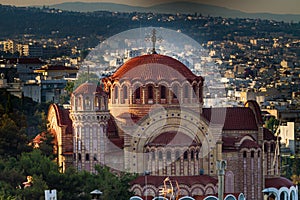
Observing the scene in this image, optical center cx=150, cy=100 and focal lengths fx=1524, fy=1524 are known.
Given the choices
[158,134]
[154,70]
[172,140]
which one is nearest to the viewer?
[172,140]

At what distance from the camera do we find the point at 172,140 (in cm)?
5166

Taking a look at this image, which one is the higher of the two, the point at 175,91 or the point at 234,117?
the point at 175,91

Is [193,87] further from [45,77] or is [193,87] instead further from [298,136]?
[45,77]

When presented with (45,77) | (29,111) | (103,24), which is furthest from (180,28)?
(29,111)

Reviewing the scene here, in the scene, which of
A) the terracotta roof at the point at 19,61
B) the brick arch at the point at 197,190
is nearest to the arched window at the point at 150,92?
the brick arch at the point at 197,190

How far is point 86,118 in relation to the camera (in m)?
51.5

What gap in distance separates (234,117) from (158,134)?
14.9 feet

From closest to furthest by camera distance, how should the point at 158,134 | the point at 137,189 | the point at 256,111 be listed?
the point at 137,189 < the point at 158,134 < the point at 256,111

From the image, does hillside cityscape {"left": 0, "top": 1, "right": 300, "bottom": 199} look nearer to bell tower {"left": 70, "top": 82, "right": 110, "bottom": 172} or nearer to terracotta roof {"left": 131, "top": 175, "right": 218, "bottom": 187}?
bell tower {"left": 70, "top": 82, "right": 110, "bottom": 172}

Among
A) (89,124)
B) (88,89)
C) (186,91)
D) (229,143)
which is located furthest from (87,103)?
(229,143)

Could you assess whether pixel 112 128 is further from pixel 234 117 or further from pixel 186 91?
pixel 234 117

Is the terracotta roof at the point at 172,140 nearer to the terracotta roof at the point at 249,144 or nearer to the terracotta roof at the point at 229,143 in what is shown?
the terracotta roof at the point at 229,143

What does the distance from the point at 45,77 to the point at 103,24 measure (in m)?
30.4

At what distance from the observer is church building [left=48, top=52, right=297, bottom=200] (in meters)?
51.4
